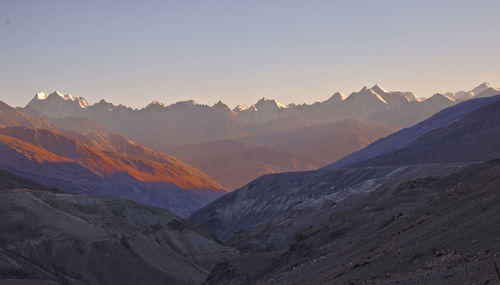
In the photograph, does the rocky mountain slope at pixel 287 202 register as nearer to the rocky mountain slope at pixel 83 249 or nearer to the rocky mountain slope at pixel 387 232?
the rocky mountain slope at pixel 387 232

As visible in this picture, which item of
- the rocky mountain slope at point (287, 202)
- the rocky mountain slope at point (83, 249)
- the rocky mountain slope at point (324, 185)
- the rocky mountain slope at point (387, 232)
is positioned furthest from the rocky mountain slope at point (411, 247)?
the rocky mountain slope at point (324, 185)

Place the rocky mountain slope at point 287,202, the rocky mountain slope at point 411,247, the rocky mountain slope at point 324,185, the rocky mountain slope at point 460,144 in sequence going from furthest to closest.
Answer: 1. the rocky mountain slope at point 460,144
2. the rocky mountain slope at point 324,185
3. the rocky mountain slope at point 287,202
4. the rocky mountain slope at point 411,247

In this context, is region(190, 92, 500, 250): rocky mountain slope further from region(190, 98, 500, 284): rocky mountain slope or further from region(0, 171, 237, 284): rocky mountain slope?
region(0, 171, 237, 284): rocky mountain slope

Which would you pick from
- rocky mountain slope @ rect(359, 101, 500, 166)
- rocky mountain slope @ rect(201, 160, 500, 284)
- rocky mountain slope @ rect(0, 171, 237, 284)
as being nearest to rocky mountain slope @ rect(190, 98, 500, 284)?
rocky mountain slope @ rect(201, 160, 500, 284)

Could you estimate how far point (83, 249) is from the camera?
67.9m

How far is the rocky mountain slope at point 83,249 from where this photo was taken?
A: 6388 centimetres

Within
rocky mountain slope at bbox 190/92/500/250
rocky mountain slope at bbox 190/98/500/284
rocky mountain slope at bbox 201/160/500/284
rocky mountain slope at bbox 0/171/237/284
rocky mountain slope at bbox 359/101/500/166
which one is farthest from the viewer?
rocky mountain slope at bbox 359/101/500/166

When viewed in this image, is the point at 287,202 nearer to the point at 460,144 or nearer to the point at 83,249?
the point at 460,144

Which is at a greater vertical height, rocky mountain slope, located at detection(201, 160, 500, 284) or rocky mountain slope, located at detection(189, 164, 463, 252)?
rocky mountain slope, located at detection(189, 164, 463, 252)

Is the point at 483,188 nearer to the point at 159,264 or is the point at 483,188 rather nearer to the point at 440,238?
the point at 440,238

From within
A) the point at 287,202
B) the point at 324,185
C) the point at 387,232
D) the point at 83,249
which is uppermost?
the point at 83,249

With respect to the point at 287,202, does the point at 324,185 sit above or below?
above

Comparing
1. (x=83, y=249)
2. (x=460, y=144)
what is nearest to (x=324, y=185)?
(x=460, y=144)

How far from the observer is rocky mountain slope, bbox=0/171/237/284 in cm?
6388
